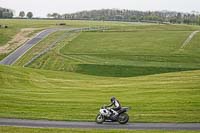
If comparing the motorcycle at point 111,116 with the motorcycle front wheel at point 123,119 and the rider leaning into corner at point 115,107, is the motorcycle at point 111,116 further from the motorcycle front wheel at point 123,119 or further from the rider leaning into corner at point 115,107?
the rider leaning into corner at point 115,107

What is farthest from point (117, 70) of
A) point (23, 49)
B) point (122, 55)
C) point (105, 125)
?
point (105, 125)

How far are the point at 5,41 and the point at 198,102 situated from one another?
6347 centimetres

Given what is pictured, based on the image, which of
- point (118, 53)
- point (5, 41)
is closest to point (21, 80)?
point (118, 53)

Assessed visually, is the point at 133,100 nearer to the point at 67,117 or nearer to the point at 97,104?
the point at 97,104

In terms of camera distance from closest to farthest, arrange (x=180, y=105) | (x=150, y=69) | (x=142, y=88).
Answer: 1. (x=180, y=105)
2. (x=142, y=88)
3. (x=150, y=69)

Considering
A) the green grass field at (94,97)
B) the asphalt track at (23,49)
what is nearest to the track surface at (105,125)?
the green grass field at (94,97)

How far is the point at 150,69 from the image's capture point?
62062 mm

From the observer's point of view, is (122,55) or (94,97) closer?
(94,97)

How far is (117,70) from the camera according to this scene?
6200 cm

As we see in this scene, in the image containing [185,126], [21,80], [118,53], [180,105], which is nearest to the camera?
[185,126]

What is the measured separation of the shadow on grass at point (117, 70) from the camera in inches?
2370

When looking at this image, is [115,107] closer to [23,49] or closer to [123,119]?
[123,119]

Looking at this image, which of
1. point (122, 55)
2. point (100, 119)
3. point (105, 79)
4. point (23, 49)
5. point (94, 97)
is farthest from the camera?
point (23, 49)

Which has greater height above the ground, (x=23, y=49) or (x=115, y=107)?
(x=115, y=107)
